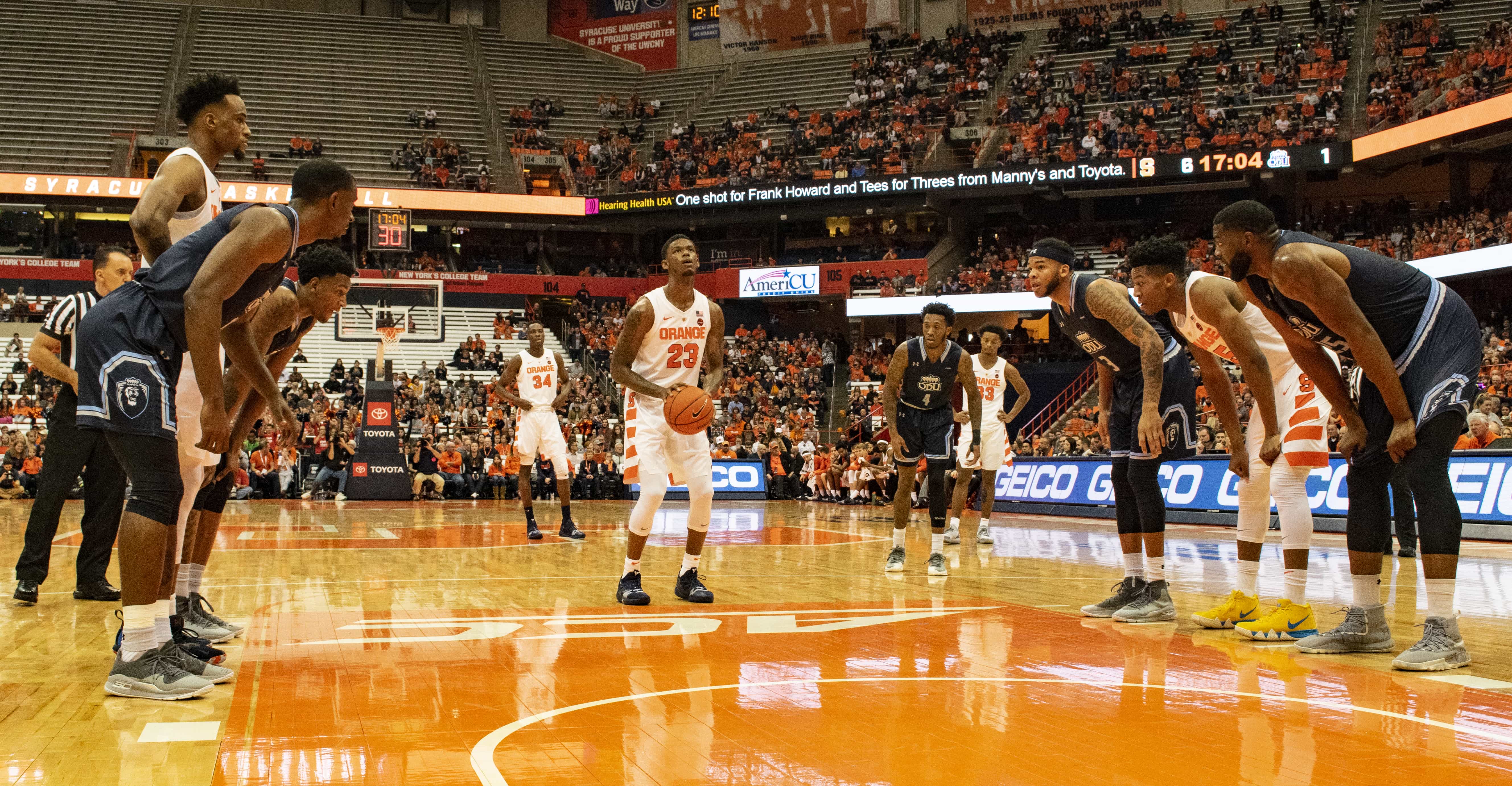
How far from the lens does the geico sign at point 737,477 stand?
23.8m

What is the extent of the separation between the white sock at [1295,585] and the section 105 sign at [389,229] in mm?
25876

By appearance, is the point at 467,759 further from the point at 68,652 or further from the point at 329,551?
the point at 329,551

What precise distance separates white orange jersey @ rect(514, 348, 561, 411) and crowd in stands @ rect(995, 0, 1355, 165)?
22.8 meters

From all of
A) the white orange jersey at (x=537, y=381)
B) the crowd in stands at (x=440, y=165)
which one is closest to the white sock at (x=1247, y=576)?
the white orange jersey at (x=537, y=381)

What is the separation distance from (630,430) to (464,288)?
104 ft

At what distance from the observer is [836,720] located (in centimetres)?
365

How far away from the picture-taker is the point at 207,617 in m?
5.38

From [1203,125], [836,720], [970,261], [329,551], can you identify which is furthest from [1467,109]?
[836,720]

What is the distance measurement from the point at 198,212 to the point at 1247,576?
5.34 m

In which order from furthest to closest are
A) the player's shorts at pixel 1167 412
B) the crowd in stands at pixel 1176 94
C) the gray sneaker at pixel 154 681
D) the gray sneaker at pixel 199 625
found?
the crowd in stands at pixel 1176 94
the player's shorts at pixel 1167 412
the gray sneaker at pixel 199 625
the gray sneaker at pixel 154 681

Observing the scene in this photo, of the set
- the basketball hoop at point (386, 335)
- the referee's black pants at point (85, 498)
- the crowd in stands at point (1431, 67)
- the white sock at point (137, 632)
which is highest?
the crowd in stands at point (1431, 67)

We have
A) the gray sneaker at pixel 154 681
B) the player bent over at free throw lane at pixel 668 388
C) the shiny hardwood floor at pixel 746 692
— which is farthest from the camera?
the player bent over at free throw lane at pixel 668 388

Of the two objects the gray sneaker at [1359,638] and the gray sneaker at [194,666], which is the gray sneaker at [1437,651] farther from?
the gray sneaker at [194,666]

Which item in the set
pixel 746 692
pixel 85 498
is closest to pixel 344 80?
pixel 85 498
